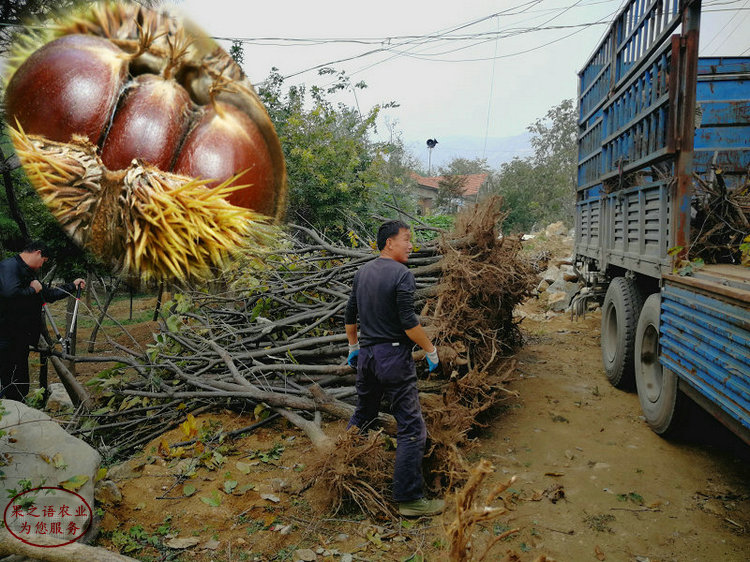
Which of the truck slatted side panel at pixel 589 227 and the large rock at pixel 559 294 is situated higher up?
the truck slatted side panel at pixel 589 227

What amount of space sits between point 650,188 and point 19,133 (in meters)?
4.21

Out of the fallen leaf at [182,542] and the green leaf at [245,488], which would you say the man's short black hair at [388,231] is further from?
the fallen leaf at [182,542]

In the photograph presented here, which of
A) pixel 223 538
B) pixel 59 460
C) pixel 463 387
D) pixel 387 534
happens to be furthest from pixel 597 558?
pixel 59 460

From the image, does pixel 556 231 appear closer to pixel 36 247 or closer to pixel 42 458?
pixel 42 458

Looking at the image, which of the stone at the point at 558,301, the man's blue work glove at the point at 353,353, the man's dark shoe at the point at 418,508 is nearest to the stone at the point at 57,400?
the man's blue work glove at the point at 353,353

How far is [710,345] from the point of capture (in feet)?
8.98

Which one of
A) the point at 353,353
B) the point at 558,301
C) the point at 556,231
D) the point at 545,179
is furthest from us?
the point at 545,179

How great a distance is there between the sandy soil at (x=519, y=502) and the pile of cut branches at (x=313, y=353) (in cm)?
26

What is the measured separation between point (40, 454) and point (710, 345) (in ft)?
11.7

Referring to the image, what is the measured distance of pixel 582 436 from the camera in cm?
418

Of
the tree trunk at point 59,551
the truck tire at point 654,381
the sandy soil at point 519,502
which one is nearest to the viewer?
the tree trunk at point 59,551

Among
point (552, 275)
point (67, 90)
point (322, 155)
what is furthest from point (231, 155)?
point (552, 275)

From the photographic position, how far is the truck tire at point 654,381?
363cm

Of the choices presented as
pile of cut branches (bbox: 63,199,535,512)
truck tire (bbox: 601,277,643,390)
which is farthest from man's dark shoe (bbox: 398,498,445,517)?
truck tire (bbox: 601,277,643,390)
